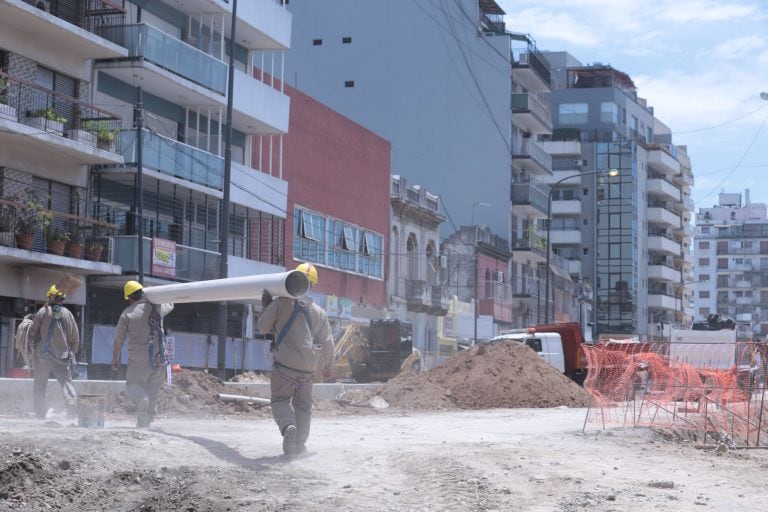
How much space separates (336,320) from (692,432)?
94.3ft

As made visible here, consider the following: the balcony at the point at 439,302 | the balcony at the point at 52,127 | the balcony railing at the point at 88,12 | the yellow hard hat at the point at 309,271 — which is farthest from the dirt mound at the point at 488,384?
the balcony at the point at 439,302

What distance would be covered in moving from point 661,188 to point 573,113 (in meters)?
10.9

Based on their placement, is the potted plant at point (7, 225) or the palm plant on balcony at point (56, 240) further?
the palm plant on balcony at point (56, 240)

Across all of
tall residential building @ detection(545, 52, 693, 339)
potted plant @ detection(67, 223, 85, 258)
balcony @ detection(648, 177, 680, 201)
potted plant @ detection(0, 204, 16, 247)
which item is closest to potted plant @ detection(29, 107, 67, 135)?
potted plant @ detection(0, 204, 16, 247)

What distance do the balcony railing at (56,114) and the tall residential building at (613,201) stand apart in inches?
2599

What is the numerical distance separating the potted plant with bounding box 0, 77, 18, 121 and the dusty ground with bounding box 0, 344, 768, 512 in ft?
42.3

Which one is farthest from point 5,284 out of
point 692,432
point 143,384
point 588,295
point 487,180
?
point 588,295

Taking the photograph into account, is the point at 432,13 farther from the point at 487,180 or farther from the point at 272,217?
the point at 272,217

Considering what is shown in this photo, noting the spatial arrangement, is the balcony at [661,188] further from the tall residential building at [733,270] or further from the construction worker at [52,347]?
the construction worker at [52,347]

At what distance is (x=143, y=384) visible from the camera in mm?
15500

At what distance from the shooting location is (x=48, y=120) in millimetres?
30781

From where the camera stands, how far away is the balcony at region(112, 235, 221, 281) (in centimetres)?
3438

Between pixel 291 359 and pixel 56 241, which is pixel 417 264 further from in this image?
pixel 291 359

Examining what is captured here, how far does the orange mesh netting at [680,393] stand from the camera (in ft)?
60.5
